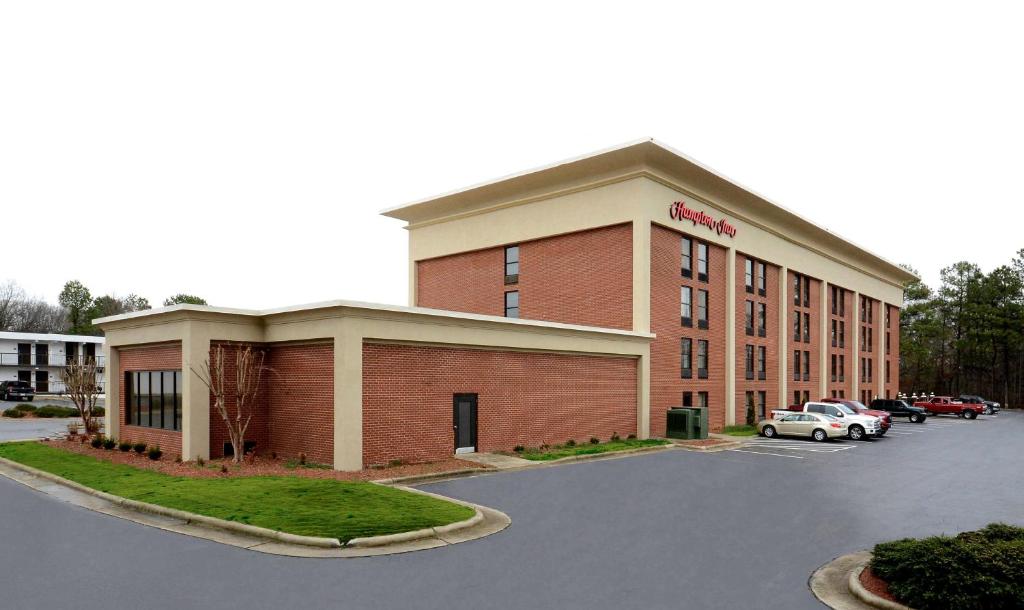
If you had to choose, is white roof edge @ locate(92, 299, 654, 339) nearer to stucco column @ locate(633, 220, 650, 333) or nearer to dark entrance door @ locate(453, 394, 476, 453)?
dark entrance door @ locate(453, 394, 476, 453)

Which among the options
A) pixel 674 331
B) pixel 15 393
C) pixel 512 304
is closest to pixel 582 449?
pixel 674 331

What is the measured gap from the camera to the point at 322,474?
745 inches

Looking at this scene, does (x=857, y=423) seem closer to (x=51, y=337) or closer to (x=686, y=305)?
(x=686, y=305)

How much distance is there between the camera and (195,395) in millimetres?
21766

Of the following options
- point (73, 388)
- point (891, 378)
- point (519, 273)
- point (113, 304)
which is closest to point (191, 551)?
point (73, 388)

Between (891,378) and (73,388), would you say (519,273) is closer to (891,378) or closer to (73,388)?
(73,388)

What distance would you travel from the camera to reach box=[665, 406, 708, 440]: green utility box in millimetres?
32250

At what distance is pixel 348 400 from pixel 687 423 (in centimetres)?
1841

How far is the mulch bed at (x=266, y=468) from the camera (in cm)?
1883

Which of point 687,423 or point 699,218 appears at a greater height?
point 699,218

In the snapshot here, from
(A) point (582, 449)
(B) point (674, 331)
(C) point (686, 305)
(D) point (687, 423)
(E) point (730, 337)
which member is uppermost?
Answer: (C) point (686, 305)

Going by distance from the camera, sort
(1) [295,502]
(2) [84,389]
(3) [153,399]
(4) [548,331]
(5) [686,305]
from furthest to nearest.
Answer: (5) [686,305] < (2) [84,389] < (4) [548,331] < (3) [153,399] < (1) [295,502]

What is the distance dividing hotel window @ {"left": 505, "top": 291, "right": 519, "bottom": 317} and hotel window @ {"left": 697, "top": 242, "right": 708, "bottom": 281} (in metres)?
10.6

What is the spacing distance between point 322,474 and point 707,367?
84.1 ft
